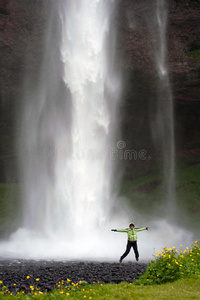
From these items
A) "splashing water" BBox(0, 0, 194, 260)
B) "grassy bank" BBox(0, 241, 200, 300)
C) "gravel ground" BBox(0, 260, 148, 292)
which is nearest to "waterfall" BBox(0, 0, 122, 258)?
"splashing water" BBox(0, 0, 194, 260)

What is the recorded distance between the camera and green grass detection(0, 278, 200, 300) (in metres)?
6.05

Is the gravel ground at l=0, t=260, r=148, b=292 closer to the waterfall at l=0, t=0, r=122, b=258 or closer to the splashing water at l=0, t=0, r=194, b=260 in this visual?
the splashing water at l=0, t=0, r=194, b=260

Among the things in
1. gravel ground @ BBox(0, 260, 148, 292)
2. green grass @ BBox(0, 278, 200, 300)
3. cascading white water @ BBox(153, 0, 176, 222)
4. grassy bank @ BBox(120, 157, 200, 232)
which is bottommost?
green grass @ BBox(0, 278, 200, 300)

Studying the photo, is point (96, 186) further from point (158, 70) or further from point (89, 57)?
point (158, 70)

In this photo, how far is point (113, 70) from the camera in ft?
83.9

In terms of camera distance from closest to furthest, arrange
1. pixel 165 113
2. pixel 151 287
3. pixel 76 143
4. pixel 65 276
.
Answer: pixel 151 287 < pixel 65 276 < pixel 76 143 < pixel 165 113

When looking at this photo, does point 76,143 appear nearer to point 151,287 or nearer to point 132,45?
point 132,45

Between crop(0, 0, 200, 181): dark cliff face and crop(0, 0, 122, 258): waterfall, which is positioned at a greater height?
crop(0, 0, 200, 181): dark cliff face

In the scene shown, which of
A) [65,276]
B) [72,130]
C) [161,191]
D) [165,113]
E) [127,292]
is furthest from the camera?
[161,191]

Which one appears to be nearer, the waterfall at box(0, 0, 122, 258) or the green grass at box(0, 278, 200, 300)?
the green grass at box(0, 278, 200, 300)

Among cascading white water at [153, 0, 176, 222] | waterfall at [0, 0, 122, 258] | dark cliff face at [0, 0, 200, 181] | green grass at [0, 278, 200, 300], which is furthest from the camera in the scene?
cascading white water at [153, 0, 176, 222]

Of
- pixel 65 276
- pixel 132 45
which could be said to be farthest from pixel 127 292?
pixel 132 45

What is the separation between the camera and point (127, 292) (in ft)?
21.1

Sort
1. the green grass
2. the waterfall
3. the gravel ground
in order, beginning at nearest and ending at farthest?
the green grass, the gravel ground, the waterfall
